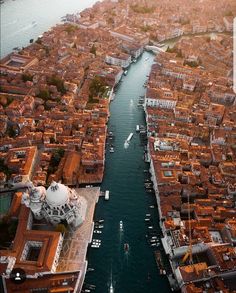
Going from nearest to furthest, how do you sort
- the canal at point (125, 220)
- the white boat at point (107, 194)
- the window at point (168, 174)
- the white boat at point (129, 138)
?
1. the canal at point (125, 220)
2. the white boat at point (107, 194)
3. the window at point (168, 174)
4. the white boat at point (129, 138)

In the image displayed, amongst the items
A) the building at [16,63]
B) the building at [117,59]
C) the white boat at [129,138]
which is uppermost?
the building at [117,59]

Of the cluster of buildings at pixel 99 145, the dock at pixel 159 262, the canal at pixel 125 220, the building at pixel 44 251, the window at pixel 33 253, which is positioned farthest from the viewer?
the window at pixel 33 253

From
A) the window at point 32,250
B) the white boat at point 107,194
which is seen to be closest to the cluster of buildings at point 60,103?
the white boat at point 107,194

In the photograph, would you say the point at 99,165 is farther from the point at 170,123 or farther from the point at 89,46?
the point at 89,46

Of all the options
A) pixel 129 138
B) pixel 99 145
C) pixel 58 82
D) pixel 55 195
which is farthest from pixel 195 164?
pixel 58 82

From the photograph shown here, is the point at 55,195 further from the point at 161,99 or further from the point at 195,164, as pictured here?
the point at 161,99

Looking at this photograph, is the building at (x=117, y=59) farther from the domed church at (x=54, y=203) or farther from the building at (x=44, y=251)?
the domed church at (x=54, y=203)

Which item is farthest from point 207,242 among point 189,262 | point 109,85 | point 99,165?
point 109,85
